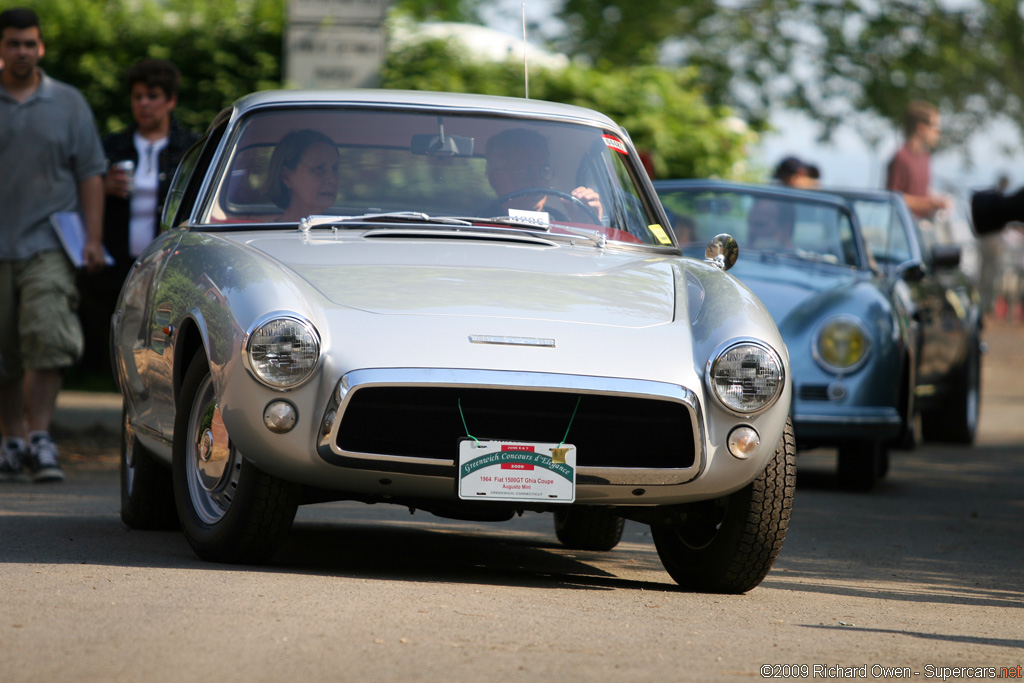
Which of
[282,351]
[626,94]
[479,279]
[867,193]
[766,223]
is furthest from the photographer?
[626,94]

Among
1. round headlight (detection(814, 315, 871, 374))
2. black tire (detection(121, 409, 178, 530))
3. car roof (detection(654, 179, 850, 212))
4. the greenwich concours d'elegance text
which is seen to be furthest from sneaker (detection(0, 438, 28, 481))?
the greenwich concours d'elegance text

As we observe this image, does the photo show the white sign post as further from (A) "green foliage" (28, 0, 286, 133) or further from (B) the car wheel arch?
(B) the car wheel arch

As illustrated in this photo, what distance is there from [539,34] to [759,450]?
1870 cm

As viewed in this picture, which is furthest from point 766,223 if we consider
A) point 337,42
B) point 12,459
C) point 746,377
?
point 746,377

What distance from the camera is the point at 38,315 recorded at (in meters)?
7.26

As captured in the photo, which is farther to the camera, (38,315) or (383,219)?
(38,315)

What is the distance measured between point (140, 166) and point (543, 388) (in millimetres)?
4586

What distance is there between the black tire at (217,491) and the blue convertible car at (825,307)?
412 centimetres

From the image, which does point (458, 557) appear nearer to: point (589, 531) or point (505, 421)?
point (589, 531)

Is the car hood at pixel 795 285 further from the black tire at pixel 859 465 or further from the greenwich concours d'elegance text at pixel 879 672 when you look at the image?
the greenwich concours d'elegance text at pixel 879 672

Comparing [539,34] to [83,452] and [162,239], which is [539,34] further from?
[162,239]

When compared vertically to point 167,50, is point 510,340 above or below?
below

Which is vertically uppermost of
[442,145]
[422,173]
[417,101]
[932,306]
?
[417,101]

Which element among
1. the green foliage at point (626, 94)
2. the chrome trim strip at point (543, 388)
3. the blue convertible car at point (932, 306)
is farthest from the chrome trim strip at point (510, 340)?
the green foliage at point (626, 94)
